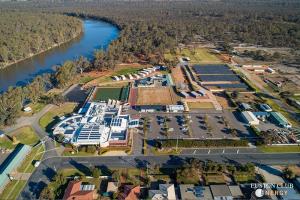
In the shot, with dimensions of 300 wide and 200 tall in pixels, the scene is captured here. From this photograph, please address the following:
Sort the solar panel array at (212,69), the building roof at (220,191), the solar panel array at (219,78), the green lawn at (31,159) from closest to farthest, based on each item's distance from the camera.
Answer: the building roof at (220,191), the green lawn at (31,159), the solar panel array at (219,78), the solar panel array at (212,69)

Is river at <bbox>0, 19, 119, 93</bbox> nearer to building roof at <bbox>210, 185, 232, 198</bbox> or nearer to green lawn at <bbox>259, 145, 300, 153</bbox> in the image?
building roof at <bbox>210, 185, 232, 198</bbox>

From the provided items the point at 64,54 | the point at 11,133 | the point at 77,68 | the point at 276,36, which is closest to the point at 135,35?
the point at 64,54

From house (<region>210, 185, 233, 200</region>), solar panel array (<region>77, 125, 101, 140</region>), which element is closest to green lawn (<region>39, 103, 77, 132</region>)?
solar panel array (<region>77, 125, 101, 140</region>)

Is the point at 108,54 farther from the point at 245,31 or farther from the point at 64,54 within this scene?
the point at 245,31

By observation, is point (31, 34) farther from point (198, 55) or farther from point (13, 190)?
point (13, 190)

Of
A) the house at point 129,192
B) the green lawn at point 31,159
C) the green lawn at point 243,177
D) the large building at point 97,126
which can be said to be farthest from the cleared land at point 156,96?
the house at point 129,192

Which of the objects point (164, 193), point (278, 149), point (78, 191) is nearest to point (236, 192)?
point (164, 193)

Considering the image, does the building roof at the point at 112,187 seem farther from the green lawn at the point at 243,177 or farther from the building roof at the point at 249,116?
the building roof at the point at 249,116
